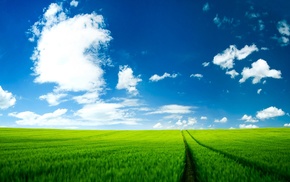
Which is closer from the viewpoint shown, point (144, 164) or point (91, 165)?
point (91, 165)

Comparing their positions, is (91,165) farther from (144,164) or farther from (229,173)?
(229,173)

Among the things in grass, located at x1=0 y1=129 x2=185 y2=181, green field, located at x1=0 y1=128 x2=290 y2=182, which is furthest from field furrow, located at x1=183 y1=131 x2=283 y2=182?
grass, located at x1=0 y1=129 x2=185 y2=181

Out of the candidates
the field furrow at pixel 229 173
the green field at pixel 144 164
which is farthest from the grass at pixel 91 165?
the field furrow at pixel 229 173

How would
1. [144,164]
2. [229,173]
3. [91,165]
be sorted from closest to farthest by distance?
[229,173] → [91,165] → [144,164]

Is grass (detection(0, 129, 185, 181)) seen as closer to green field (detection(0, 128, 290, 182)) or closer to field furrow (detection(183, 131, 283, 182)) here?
green field (detection(0, 128, 290, 182))

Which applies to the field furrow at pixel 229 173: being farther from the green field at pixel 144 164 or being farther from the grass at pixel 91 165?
the grass at pixel 91 165

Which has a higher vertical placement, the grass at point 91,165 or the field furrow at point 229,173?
the grass at point 91,165

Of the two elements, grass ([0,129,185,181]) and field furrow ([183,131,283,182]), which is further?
field furrow ([183,131,283,182])

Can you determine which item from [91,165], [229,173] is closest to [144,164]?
[91,165]

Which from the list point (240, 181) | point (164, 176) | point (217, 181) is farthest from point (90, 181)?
point (240, 181)

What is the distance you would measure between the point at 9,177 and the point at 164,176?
4.95 meters

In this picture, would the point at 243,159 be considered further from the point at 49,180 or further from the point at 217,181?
the point at 49,180

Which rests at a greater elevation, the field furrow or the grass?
the grass

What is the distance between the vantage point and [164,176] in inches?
282
